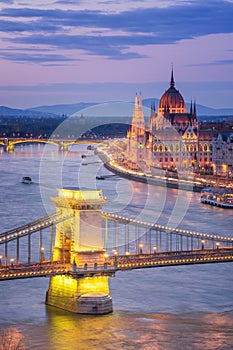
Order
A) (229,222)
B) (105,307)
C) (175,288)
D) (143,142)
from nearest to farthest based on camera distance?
(105,307)
(175,288)
(229,222)
(143,142)

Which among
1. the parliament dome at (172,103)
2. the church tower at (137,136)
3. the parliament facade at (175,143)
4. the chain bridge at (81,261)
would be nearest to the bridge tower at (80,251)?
the chain bridge at (81,261)

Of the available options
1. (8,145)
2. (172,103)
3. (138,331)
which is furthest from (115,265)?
(8,145)

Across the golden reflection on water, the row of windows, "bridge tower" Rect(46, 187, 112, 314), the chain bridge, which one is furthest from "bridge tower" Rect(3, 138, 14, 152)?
the golden reflection on water

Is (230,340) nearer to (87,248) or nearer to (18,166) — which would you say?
(87,248)

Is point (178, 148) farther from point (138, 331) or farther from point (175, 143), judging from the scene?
point (138, 331)

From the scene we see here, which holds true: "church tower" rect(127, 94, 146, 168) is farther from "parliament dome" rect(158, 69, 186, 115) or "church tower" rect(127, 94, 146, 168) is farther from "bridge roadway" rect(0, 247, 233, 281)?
"bridge roadway" rect(0, 247, 233, 281)

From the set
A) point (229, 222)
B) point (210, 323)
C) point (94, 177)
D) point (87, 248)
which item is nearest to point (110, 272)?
point (87, 248)
